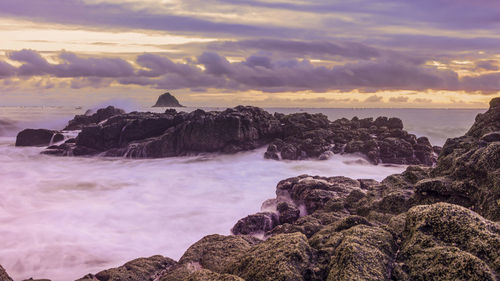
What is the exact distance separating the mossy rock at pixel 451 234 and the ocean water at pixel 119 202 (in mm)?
8041

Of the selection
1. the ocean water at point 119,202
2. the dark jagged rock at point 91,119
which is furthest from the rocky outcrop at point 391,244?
the dark jagged rock at point 91,119

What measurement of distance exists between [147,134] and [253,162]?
1076 centimetres

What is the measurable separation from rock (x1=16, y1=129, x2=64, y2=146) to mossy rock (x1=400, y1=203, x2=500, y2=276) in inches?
1418

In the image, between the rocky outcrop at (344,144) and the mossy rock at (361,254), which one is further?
the rocky outcrop at (344,144)

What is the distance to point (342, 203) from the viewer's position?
9625 millimetres

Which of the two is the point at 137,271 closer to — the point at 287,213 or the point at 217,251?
the point at 217,251

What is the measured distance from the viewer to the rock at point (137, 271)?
693 centimetres

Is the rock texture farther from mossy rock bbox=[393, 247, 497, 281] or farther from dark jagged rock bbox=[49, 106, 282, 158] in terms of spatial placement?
mossy rock bbox=[393, 247, 497, 281]

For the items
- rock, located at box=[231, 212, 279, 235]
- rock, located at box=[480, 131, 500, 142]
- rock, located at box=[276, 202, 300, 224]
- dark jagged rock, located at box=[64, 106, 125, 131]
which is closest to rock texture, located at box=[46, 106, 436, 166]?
dark jagged rock, located at box=[64, 106, 125, 131]

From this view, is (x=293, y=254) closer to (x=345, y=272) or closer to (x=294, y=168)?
(x=345, y=272)

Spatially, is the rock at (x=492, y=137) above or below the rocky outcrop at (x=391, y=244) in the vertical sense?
above

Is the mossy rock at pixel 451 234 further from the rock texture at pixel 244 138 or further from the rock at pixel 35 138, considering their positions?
the rock at pixel 35 138

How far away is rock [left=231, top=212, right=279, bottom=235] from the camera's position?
34.4ft

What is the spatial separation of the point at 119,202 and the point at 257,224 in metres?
9.00
